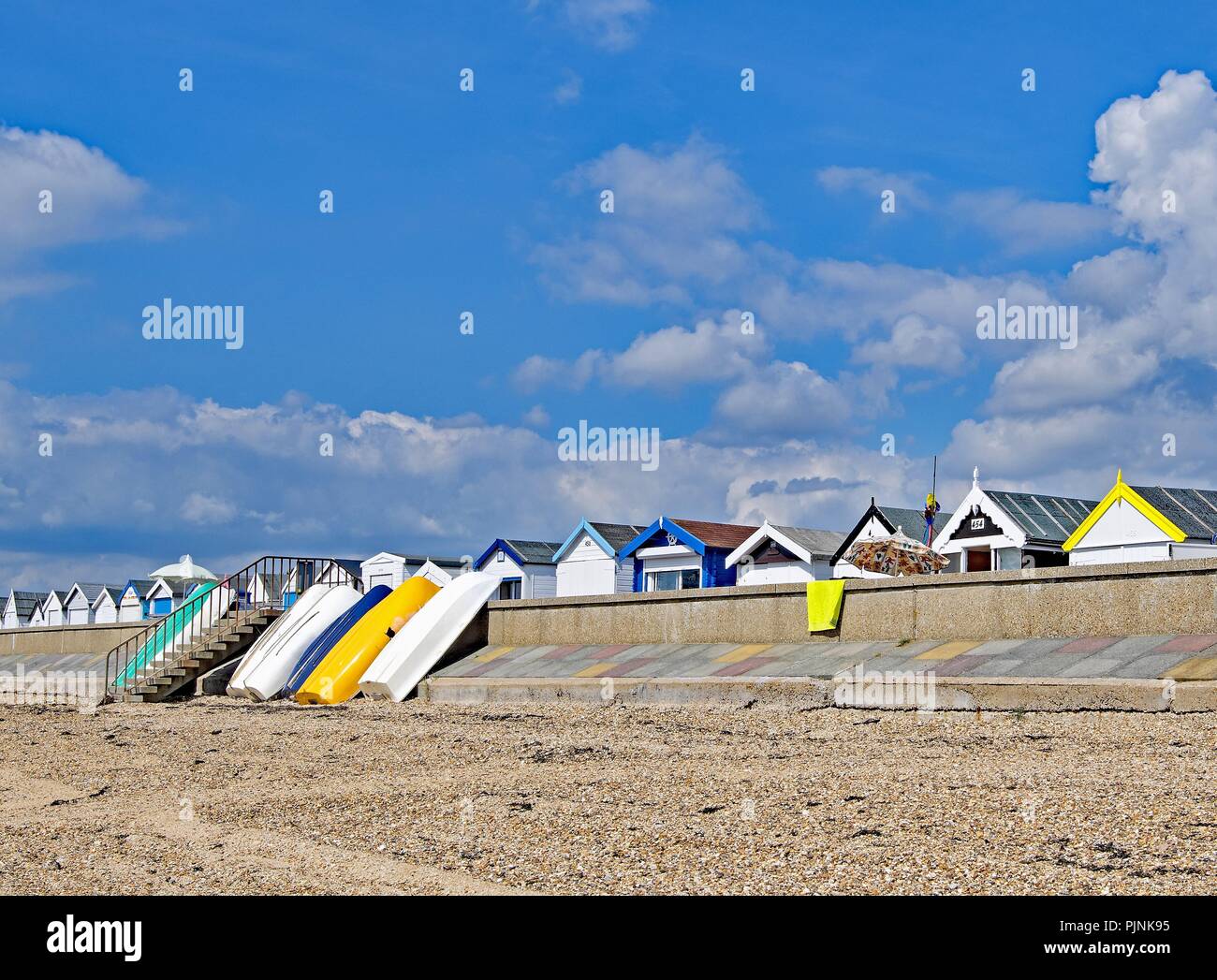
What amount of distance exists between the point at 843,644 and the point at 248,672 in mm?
10383

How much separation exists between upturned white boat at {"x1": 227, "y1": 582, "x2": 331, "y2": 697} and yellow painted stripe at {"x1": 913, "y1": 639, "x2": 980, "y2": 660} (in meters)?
11.4

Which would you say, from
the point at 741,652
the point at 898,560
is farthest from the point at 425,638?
the point at 898,560

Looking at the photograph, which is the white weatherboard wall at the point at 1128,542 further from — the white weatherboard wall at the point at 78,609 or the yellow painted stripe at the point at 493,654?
the white weatherboard wall at the point at 78,609

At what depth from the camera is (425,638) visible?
19.2 meters

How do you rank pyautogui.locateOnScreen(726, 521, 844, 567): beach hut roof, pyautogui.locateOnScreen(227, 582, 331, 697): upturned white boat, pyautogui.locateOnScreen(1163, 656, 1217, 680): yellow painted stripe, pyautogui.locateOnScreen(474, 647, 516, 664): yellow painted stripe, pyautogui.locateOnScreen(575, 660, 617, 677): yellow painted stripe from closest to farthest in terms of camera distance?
pyautogui.locateOnScreen(1163, 656, 1217, 680): yellow painted stripe < pyautogui.locateOnScreen(575, 660, 617, 677): yellow painted stripe < pyautogui.locateOnScreen(474, 647, 516, 664): yellow painted stripe < pyautogui.locateOnScreen(227, 582, 331, 697): upturned white boat < pyautogui.locateOnScreen(726, 521, 844, 567): beach hut roof

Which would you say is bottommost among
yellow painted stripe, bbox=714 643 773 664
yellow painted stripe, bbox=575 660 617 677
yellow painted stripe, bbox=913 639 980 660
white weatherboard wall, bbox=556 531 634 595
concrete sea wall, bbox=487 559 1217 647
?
yellow painted stripe, bbox=575 660 617 677

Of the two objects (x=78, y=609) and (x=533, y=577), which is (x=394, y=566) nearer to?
(x=533, y=577)

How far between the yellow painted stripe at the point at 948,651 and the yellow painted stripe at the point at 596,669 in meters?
4.26

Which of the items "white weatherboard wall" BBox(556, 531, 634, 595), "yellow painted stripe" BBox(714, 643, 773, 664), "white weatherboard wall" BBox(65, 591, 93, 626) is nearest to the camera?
"yellow painted stripe" BBox(714, 643, 773, 664)

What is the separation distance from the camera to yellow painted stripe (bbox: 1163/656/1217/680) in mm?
10273

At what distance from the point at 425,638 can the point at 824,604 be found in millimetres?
6624

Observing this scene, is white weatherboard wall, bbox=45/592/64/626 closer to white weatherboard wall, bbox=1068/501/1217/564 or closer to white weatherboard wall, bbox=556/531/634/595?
white weatherboard wall, bbox=556/531/634/595

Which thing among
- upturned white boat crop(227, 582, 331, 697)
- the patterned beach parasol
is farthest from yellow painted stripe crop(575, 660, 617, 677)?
the patterned beach parasol
